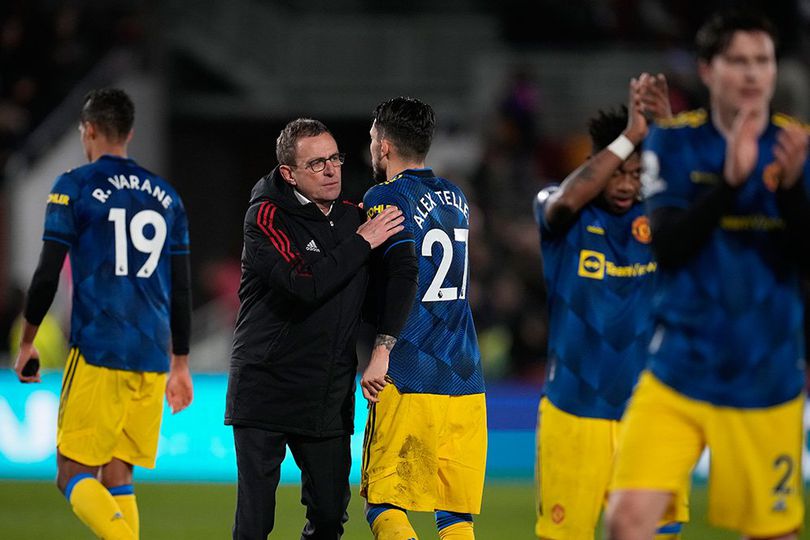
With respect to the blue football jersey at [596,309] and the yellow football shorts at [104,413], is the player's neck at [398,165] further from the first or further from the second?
the yellow football shorts at [104,413]

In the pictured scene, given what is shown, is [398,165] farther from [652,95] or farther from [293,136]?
[652,95]

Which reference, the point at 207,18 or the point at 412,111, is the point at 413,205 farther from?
the point at 207,18

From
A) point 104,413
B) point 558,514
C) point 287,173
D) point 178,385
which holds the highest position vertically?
point 287,173

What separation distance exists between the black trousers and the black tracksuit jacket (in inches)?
2.9

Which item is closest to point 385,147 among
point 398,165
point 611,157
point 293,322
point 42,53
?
point 398,165

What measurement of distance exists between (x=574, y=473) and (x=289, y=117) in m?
16.3

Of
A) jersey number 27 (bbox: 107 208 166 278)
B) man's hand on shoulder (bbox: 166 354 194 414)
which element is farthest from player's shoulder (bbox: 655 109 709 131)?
man's hand on shoulder (bbox: 166 354 194 414)

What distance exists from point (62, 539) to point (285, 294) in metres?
3.81

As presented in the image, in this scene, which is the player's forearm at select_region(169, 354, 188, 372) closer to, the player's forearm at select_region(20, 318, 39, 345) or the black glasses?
the player's forearm at select_region(20, 318, 39, 345)

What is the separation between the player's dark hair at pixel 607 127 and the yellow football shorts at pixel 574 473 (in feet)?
3.74

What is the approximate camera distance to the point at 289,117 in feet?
68.6

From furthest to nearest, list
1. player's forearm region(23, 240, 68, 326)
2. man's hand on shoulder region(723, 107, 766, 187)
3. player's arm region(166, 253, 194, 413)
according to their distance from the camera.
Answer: player's arm region(166, 253, 194, 413) → player's forearm region(23, 240, 68, 326) → man's hand on shoulder region(723, 107, 766, 187)

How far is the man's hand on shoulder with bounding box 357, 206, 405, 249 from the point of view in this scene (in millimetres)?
5473

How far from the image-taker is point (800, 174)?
404cm
